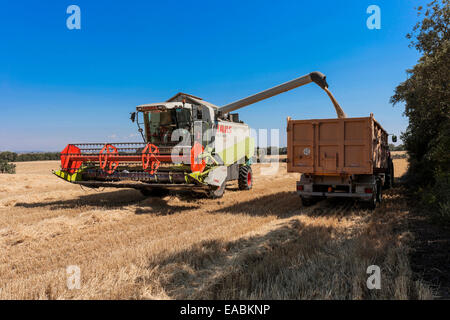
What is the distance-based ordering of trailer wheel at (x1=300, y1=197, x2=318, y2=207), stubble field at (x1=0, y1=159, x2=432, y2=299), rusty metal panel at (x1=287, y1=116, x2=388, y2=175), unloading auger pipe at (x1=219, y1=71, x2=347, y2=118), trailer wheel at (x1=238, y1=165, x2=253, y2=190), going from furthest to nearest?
trailer wheel at (x1=238, y1=165, x2=253, y2=190)
unloading auger pipe at (x1=219, y1=71, x2=347, y2=118)
trailer wheel at (x1=300, y1=197, x2=318, y2=207)
rusty metal panel at (x1=287, y1=116, x2=388, y2=175)
stubble field at (x1=0, y1=159, x2=432, y2=299)

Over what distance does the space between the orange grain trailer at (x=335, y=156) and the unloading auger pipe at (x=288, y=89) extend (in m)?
2.53

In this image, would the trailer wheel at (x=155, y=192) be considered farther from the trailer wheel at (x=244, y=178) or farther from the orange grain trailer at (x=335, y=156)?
the orange grain trailer at (x=335, y=156)

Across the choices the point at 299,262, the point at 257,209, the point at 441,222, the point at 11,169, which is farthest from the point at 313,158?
the point at 11,169

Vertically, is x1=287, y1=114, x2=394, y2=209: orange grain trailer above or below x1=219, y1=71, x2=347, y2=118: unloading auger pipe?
below

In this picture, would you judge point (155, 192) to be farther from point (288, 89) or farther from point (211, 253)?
point (211, 253)

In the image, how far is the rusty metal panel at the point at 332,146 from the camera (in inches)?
283

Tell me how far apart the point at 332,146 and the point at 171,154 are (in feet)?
13.7

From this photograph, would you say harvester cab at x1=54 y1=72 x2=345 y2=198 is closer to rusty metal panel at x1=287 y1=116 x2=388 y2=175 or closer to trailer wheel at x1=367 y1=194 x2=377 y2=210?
rusty metal panel at x1=287 y1=116 x2=388 y2=175

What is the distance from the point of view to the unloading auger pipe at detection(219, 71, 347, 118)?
9.73 metres

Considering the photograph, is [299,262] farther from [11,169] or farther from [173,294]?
[11,169]

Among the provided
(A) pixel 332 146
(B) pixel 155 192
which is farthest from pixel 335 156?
(B) pixel 155 192

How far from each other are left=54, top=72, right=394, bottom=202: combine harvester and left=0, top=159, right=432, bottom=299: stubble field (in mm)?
848

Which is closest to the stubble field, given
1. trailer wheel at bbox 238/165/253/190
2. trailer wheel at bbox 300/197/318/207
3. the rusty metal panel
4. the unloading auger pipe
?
trailer wheel at bbox 300/197/318/207
